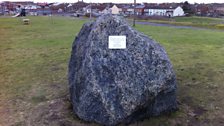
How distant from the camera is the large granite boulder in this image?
498cm

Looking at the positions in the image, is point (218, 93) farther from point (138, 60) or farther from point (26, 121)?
point (26, 121)

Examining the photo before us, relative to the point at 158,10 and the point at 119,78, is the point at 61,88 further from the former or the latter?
the point at 158,10

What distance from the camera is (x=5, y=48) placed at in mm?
12172

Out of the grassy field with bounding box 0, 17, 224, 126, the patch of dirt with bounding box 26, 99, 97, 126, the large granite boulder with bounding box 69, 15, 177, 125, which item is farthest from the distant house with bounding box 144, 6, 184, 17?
the large granite boulder with bounding box 69, 15, 177, 125

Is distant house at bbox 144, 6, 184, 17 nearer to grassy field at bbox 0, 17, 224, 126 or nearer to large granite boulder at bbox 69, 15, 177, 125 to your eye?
grassy field at bbox 0, 17, 224, 126

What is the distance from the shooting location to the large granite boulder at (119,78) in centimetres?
498

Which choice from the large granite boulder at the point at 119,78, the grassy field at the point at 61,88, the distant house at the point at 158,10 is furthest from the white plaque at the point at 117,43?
the distant house at the point at 158,10

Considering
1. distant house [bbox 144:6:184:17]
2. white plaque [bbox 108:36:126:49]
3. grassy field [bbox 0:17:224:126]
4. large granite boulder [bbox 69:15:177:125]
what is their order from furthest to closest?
distant house [bbox 144:6:184:17] → grassy field [bbox 0:17:224:126] → white plaque [bbox 108:36:126:49] → large granite boulder [bbox 69:15:177:125]

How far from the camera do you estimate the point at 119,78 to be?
5004 millimetres

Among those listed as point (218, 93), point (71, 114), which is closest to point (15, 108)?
point (71, 114)

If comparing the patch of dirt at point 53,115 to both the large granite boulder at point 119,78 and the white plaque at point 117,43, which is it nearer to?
the large granite boulder at point 119,78

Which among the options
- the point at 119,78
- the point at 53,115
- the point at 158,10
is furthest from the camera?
the point at 158,10

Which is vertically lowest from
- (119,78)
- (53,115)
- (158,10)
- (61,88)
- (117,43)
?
(53,115)

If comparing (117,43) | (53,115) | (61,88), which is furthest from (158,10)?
(53,115)
